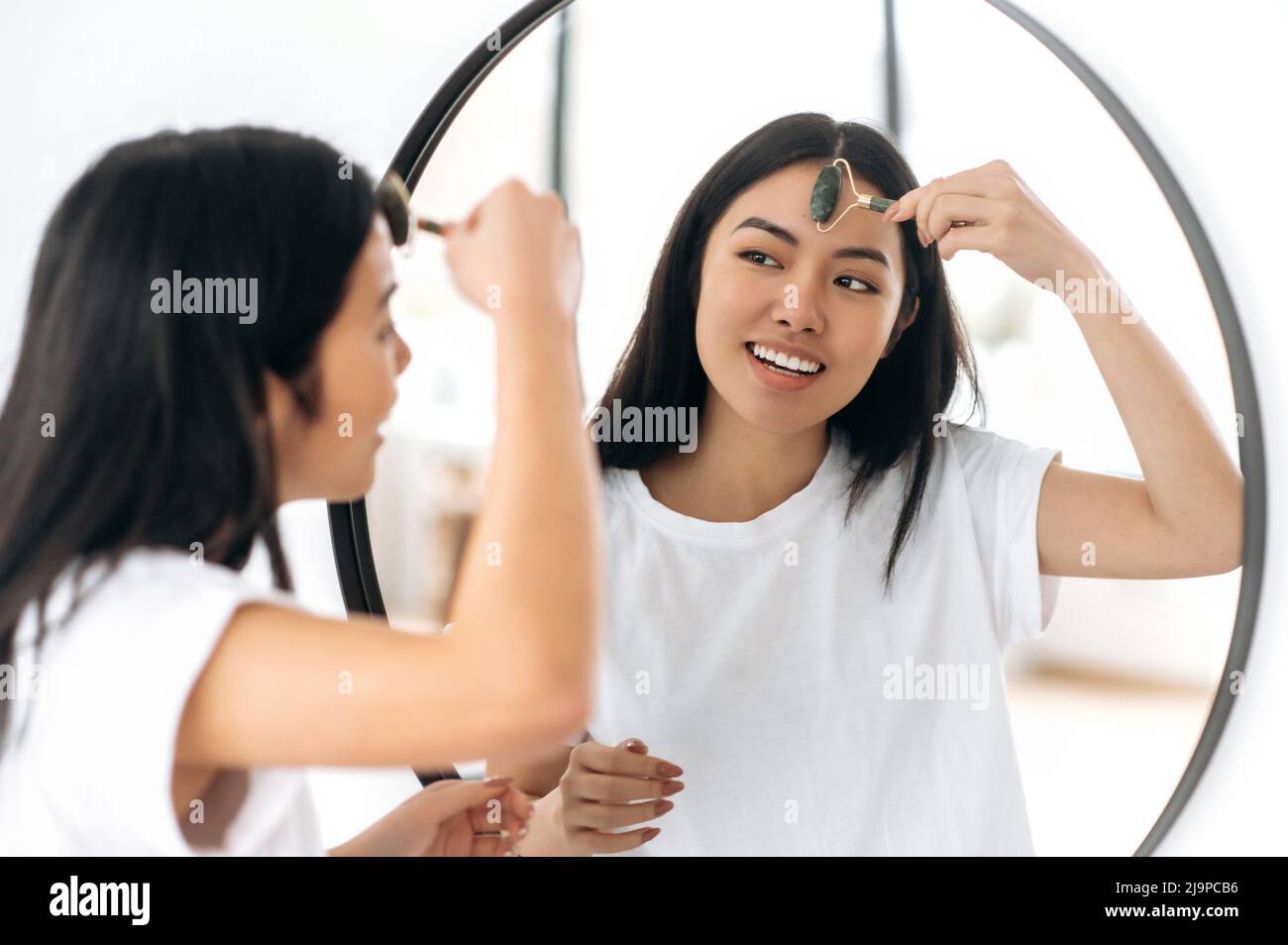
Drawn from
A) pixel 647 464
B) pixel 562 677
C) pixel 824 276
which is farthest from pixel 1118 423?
pixel 562 677

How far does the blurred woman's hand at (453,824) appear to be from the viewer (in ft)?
2.00

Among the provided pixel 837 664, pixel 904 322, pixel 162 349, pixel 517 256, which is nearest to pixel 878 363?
pixel 904 322

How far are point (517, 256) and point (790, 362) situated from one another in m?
0.24

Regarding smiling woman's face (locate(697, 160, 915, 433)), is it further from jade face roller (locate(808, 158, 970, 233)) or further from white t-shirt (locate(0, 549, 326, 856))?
white t-shirt (locate(0, 549, 326, 856))

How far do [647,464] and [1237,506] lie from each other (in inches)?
13.8

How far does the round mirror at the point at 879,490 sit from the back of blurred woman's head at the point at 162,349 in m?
0.23

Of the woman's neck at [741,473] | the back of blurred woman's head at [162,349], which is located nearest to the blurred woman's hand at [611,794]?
the woman's neck at [741,473]

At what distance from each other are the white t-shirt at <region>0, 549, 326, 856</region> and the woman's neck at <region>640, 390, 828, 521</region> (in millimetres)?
306

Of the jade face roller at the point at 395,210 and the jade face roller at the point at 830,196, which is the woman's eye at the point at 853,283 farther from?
the jade face roller at the point at 395,210

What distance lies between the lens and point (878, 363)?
2.26 feet

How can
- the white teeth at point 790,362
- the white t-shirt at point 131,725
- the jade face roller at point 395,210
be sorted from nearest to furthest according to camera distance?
1. the white t-shirt at point 131,725
2. the jade face roller at point 395,210
3. the white teeth at point 790,362

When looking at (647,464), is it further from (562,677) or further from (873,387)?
(562,677)

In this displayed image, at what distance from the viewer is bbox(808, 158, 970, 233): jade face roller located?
2.06 feet

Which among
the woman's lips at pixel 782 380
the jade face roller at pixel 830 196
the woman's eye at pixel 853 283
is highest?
the jade face roller at pixel 830 196
